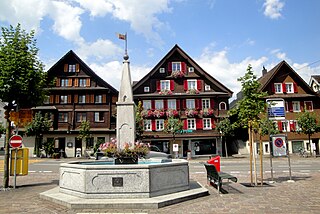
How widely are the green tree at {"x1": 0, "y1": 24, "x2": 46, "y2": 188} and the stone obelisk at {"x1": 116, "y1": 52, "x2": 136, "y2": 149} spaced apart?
409 cm

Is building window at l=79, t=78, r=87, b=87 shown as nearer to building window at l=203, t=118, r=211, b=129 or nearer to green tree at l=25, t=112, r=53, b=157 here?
green tree at l=25, t=112, r=53, b=157

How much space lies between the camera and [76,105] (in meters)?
40.7

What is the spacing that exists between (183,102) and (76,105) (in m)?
15.6

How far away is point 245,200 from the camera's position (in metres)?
8.87

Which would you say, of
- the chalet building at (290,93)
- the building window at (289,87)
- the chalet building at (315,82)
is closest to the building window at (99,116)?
the chalet building at (290,93)

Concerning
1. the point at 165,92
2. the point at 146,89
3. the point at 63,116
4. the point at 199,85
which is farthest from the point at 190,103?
the point at 63,116

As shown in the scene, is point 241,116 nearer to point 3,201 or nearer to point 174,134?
point 3,201

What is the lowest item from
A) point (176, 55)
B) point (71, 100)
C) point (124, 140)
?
point (124, 140)

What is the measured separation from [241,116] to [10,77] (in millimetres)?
10672

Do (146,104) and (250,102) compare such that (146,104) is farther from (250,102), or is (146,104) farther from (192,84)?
(250,102)

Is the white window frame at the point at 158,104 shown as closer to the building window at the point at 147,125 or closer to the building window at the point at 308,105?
the building window at the point at 147,125

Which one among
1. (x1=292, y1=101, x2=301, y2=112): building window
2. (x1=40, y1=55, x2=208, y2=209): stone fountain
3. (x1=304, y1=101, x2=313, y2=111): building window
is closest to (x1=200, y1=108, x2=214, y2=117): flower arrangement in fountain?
(x1=292, y1=101, x2=301, y2=112): building window

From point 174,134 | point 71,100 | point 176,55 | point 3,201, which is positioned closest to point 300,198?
point 3,201

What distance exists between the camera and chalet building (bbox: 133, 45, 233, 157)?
39.1 meters
